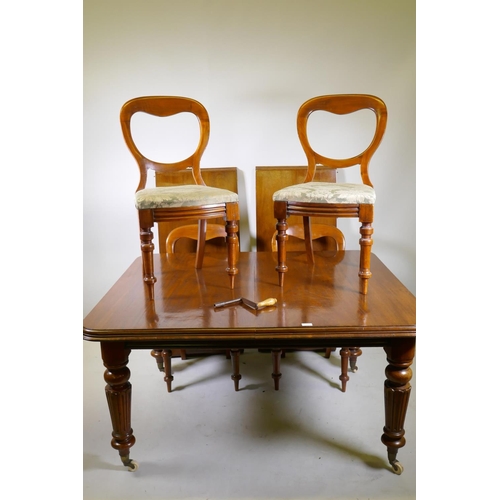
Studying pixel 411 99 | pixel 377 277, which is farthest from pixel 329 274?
pixel 411 99

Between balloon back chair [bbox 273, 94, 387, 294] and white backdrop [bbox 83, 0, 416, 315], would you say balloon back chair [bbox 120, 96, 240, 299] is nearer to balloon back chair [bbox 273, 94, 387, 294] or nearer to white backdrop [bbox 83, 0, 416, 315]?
balloon back chair [bbox 273, 94, 387, 294]

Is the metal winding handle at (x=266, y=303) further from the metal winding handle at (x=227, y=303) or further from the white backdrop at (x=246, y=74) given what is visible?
the white backdrop at (x=246, y=74)

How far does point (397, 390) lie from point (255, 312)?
620mm

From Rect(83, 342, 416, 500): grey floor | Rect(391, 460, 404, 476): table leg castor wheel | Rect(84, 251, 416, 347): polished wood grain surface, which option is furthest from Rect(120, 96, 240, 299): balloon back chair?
Rect(391, 460, 404, 476): table leg castor wheel

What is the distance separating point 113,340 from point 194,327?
300 millimetres

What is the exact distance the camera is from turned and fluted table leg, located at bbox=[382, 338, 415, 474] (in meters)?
1.72

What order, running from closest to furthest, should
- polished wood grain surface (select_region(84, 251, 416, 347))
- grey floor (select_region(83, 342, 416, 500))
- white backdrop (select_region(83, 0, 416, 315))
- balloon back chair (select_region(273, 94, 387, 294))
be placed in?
polished wood grain surface (select_region(84, 251, 416, 347))
grey floor (select_region(83, 342, 416, 500))
balloon back chair (select_region(273, 94, 387, 294))
white backdrop (select_region(83, 0, 416, 315))

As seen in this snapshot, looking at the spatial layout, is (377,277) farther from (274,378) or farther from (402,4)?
(402,4)

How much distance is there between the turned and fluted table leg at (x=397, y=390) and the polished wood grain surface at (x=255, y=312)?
0.09 metres

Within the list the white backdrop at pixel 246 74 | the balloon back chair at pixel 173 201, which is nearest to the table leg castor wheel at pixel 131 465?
the balloon back chair at pixel 173 201

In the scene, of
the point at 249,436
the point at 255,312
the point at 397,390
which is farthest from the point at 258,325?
the point at 249,436

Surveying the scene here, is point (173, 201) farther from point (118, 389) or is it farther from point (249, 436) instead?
point (249, 436)

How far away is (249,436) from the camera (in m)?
2.11

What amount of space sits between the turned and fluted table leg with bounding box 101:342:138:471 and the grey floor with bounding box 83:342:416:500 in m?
0.19
